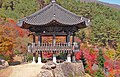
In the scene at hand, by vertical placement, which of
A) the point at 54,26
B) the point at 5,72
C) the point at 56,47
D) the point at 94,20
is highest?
the point at 94,20

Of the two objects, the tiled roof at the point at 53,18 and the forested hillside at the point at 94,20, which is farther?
the forested hillside at the point at 94,20

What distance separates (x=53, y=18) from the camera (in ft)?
73.6

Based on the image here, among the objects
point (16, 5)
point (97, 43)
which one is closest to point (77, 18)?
point (97, 43)

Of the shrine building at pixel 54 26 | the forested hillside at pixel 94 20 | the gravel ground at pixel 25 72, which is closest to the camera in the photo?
the gravel ground at pixel 25 72

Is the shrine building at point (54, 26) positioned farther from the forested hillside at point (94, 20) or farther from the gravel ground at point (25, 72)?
the forested hillside at point (94, 20)

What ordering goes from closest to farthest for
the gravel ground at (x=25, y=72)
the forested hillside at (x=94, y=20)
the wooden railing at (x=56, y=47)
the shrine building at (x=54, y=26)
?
the gravel ground at (x=25, y=72), the shrine building at (x=54, y=26), the wooden railing at (x=56, y=47), the forested hillside at (x=94, y=20)

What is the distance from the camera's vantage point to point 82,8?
82312mm

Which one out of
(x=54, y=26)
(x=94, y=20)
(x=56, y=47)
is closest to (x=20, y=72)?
(x=56, y=47)

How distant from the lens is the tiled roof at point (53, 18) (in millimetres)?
23234

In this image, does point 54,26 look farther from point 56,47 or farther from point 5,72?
point 5,72

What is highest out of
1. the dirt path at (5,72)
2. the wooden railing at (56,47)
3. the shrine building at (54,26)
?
the shrine building at (54,26)

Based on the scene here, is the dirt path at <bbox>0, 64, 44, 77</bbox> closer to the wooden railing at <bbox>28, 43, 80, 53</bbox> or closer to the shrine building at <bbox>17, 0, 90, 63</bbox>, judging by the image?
the wooden railing at <bbox>28, 43, 80, 53</bbox>

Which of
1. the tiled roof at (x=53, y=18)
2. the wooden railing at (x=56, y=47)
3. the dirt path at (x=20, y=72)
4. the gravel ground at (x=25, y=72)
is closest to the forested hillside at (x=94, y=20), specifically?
the tiled roof at (x=53, y=18)

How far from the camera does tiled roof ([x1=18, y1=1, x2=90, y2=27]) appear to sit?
23.2 meters
